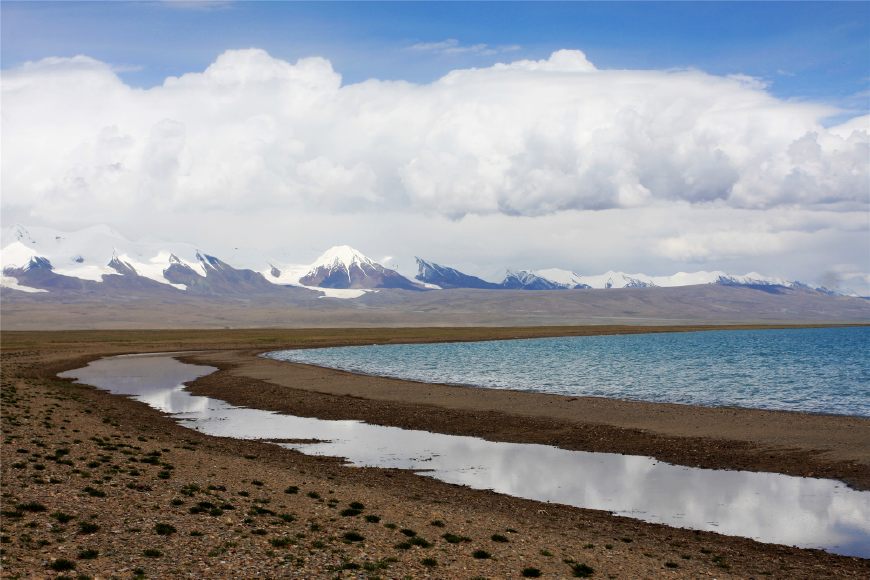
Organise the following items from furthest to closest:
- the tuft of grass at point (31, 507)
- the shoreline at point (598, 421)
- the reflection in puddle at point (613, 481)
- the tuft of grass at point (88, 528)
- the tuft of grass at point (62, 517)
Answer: the shoreline at point (598, 421) < the reflection in puddle at point (613, 481) < the tuft of grass at point (31, 507) < the tuft of grass at point (62, 517) < the tuft of grass at point (88, 528)

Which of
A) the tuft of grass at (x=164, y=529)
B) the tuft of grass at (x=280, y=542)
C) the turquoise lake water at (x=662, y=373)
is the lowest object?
the turquoise lake water at (x=662, y=373)

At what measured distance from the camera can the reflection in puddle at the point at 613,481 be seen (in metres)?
23.2

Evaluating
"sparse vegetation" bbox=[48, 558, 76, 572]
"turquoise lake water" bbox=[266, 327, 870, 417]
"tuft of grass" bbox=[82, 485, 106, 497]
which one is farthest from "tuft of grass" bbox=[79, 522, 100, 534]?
"turquoise lake water" bbox=[266, 327, 870, 417]

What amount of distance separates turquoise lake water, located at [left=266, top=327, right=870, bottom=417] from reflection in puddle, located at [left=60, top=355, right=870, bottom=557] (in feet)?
72.1

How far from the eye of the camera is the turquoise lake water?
57.5 meters

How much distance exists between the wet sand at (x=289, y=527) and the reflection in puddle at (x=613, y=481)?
1661 millimetres

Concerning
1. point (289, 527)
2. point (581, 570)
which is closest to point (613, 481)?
point (581, 570)

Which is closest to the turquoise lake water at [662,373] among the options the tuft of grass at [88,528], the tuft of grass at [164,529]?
the tuft of grass at [164,529]

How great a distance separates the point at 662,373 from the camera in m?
79.5

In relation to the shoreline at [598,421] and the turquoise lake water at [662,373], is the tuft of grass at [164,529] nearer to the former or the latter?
the shoreline at [598,421]

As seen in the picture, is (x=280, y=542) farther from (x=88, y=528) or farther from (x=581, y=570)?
(x=581, y=570)

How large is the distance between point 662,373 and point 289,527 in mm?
65088

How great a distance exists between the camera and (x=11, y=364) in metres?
85.3

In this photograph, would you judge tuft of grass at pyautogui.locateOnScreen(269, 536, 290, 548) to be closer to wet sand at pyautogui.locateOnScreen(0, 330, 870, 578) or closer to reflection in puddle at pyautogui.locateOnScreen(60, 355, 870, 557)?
wet sand at pyautogui.locateOnScreen(0, 330, 870, 578)
